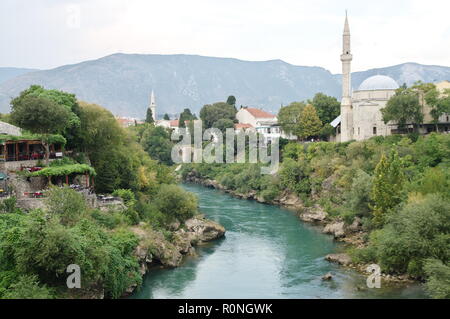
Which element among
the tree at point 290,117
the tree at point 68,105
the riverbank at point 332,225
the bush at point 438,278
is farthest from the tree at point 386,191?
the tree at point 290,117

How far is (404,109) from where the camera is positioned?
43.1 metres

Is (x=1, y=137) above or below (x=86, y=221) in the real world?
above

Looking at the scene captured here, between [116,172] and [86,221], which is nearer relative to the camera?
[86,221]

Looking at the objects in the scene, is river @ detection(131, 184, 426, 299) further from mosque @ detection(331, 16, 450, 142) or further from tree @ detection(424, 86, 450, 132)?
tree @ detection(424, 86, 450, 132)

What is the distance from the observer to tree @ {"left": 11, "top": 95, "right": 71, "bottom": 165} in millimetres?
26984

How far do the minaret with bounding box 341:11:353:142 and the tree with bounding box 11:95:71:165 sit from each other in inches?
1111

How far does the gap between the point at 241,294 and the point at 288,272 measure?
4.25 m

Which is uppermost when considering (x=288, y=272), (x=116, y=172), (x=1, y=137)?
(x=1, y=137)

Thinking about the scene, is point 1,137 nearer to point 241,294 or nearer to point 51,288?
point 51,288

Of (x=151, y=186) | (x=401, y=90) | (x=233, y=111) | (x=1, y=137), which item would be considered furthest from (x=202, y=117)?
(x=1, y=137)

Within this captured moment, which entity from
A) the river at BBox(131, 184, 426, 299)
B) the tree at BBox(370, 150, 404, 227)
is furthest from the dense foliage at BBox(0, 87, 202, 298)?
the tree at BBox(370, 150, 404, 227)

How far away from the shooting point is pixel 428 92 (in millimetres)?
43844

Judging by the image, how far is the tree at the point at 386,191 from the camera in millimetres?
29312

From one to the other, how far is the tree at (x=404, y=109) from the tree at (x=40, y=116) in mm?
25705
